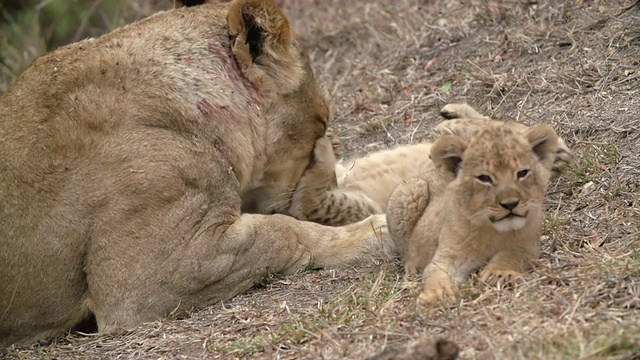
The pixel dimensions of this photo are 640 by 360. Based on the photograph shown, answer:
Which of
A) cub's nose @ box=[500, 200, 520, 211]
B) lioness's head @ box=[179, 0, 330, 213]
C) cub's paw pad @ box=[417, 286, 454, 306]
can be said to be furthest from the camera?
lioness's head @ box=[179, 0, 330, 213]

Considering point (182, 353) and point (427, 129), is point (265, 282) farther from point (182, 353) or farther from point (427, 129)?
point (427, 129)

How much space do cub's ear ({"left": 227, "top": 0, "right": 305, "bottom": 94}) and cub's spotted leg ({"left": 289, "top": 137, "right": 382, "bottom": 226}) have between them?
1.51ft

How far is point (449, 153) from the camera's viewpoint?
4.68 m

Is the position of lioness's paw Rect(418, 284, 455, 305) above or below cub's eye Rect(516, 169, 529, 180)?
below

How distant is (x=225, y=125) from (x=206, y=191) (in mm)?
369

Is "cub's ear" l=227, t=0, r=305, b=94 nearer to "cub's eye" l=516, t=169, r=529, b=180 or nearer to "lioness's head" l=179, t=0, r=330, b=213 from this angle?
"lioness's head" l=179, t=0, r=330, b=213

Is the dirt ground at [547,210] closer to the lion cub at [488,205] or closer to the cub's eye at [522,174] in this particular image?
the lion cub at [488,205]

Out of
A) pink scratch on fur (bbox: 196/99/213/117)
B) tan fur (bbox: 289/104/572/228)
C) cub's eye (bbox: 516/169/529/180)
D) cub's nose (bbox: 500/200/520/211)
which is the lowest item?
tan fur (bbox: 289/104/572/228)

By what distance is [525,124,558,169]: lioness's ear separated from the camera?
15.1ft

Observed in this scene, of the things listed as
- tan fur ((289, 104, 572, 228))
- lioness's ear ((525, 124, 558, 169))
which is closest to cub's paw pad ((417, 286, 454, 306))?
lioness's ear ((525, 124, 558, 169))

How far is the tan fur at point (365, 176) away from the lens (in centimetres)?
583

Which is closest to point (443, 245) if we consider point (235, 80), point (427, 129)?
point (235, 80)

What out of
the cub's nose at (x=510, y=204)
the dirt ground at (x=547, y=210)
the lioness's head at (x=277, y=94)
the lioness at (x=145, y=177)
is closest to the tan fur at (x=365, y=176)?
the lioness's head at (x=277, y=94)

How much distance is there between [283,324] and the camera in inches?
185
